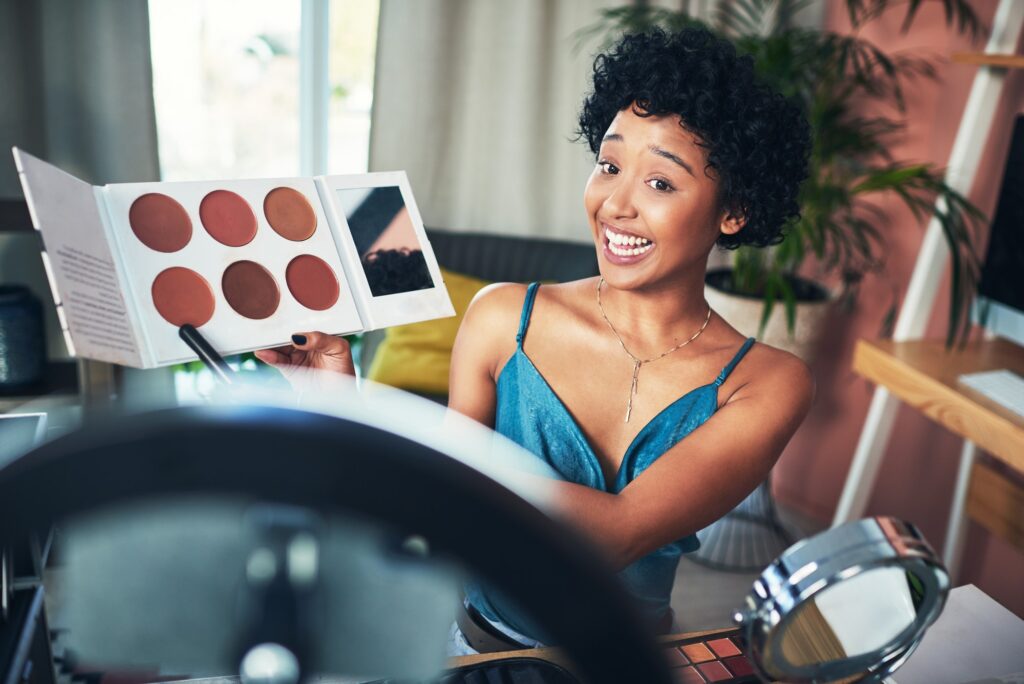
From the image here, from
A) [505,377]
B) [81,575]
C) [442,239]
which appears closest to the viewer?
[505,377]

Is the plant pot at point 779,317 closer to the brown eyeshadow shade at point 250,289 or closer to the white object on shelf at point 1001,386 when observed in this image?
the white object on shelf at point 1001,386

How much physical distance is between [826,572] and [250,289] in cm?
73

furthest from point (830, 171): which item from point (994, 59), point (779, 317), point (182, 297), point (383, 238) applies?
point (182, 297)

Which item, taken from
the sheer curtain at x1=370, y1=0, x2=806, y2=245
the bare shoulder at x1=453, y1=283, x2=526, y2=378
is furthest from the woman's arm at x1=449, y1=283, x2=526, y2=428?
the sheer curtain at x1=370, y1=0, x2=806, y2=245

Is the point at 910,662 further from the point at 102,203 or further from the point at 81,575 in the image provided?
the point at 81,575

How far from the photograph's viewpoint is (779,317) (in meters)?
2.28

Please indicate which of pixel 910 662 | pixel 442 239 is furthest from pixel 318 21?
pixel 910 662

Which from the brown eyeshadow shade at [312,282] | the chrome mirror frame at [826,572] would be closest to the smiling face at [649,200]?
the brown eyeshadow shade at [312,282]

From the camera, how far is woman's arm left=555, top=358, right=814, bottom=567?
0.88m

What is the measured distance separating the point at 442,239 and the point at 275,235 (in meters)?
1.78

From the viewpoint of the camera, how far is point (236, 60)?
2748mm

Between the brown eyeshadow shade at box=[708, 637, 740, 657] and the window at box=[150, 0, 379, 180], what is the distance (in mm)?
2431

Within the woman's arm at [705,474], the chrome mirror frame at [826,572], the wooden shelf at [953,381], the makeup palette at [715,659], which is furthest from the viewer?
the wooden shelf at [953,381]

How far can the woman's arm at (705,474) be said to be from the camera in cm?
88
